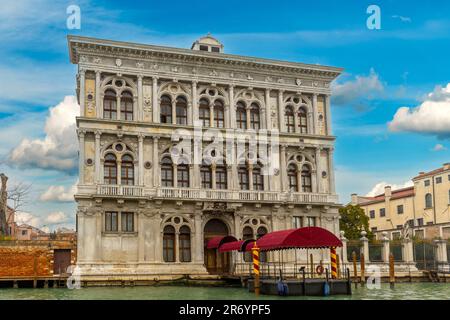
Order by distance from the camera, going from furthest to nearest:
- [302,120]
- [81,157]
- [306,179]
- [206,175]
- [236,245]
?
[302,120] < [306,179] < [206,175] < [81,157] < [236,245]

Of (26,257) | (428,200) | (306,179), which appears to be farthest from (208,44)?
(428,200)

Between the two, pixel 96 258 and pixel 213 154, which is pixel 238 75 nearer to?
pixel 213 154

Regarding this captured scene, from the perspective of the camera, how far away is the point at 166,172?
Answer: 3825cm

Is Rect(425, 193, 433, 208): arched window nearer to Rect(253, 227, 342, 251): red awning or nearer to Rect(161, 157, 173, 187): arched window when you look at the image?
Rect(161, 157, 173, 187): arched window

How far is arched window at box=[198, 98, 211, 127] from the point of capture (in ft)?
130

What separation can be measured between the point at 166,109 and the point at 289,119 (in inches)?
330

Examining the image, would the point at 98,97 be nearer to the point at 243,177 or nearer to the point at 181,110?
the point at 181,110

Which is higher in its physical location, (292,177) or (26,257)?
(292,177)

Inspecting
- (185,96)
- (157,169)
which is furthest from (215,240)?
(185,96)

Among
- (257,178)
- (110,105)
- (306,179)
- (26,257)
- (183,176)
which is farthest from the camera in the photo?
(306,179)

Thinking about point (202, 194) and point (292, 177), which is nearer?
point (202, 194)

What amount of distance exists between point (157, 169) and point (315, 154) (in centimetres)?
1086

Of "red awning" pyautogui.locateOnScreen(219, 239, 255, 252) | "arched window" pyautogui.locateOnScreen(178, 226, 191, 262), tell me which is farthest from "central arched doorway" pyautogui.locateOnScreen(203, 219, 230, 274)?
"red awning" pyautogui.locateOnScreen(219, 239, 255, 252)
